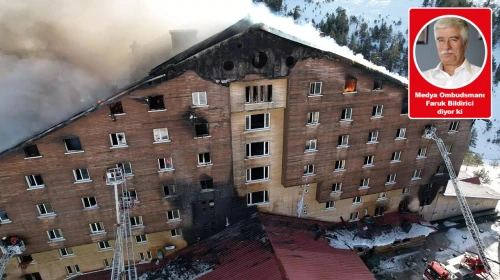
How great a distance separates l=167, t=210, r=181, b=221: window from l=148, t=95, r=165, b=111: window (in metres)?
9.23

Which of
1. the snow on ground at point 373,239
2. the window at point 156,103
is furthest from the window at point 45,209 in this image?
the snow on ground at point 373,239

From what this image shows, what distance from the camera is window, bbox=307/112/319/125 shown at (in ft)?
87.8

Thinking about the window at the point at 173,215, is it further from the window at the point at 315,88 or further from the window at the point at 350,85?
the window at the point at 350,85

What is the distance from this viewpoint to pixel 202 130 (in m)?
25.4

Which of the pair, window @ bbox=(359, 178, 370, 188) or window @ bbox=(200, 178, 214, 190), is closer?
window @ bbox=(200, 178, 214, 190)

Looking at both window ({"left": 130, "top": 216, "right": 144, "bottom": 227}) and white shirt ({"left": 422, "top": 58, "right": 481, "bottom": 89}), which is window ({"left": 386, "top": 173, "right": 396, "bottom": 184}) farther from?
window ({"left": 130, "top": 216, "right": 144, "bottom": 227})

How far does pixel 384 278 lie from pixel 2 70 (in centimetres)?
3843

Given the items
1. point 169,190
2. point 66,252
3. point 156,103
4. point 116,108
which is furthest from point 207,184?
point 66,252

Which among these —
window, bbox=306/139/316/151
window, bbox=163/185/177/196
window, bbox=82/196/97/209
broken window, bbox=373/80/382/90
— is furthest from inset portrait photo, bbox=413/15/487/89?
window, bbox=82/196/97/209

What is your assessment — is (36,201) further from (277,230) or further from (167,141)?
(277,230)

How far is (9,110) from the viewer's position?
85.5 feet

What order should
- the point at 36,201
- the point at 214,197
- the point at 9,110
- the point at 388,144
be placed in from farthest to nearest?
the point at 388,144 → the point at 214,197 → the point at 9,110 → the point at 36,201

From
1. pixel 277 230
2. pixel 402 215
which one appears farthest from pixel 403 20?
pixel 277 230

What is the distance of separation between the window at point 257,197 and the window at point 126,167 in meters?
10.1
